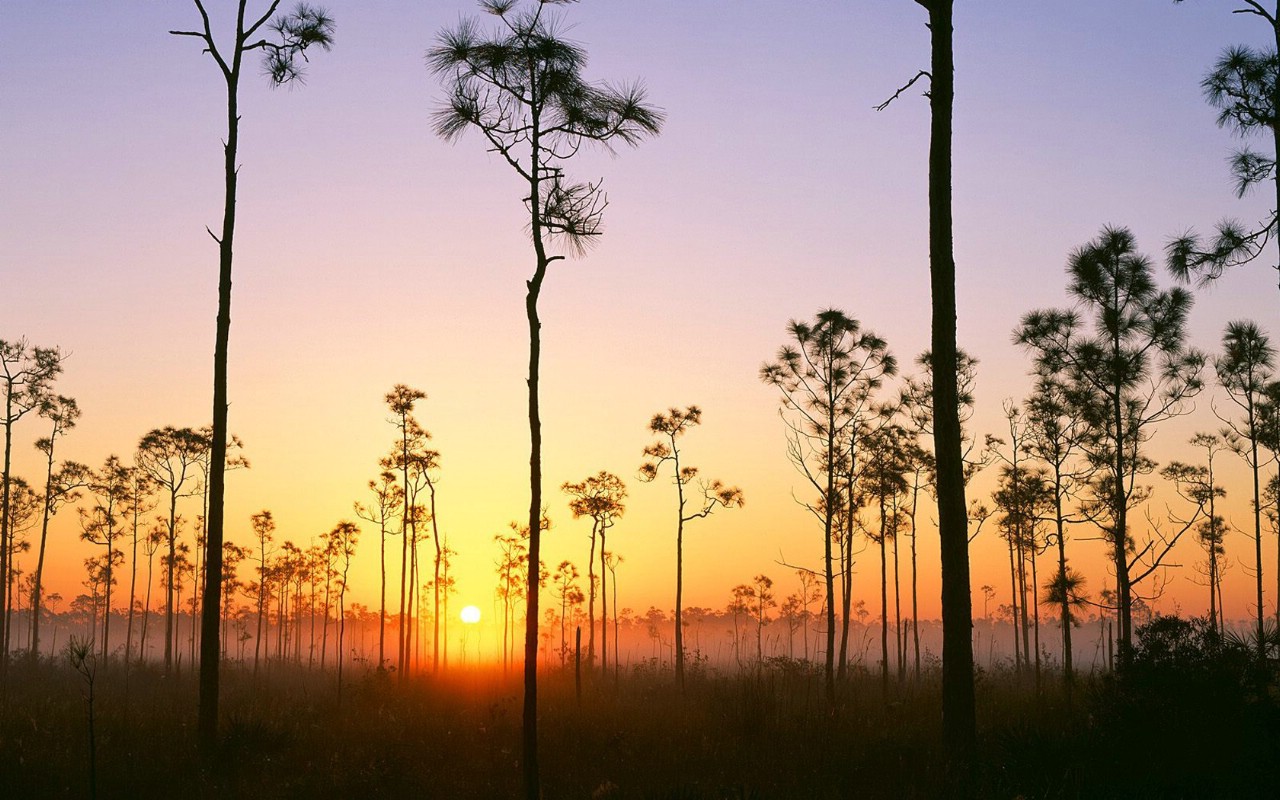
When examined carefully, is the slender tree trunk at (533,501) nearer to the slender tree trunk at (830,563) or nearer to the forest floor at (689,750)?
the forest floor at (689,750)

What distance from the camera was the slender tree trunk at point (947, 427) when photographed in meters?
10.4

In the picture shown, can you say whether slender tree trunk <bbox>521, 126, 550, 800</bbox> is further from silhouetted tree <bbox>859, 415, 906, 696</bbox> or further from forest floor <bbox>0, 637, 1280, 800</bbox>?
silhouetted tree <bbox>859, 415, 906, 696</bbox>

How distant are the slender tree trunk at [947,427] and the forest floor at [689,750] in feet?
2.38

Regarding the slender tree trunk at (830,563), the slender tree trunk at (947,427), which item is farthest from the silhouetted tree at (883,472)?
the slender tree trunk at (947,427)

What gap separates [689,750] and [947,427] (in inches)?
290

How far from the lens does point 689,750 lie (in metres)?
14.8

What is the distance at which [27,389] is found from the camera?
32.2m

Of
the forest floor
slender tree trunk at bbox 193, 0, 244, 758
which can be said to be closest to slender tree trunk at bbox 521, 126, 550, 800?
the forest floor

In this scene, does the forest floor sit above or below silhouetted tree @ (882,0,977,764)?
below

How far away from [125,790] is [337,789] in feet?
9.13

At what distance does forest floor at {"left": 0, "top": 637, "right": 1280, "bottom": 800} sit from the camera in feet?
34.9

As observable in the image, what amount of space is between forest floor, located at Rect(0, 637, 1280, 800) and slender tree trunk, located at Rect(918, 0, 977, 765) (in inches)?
28.6

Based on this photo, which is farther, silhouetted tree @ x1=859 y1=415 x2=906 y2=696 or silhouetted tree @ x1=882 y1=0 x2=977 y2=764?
silhouetted tree @ x1=859 y1=415 x2=906 y2=696

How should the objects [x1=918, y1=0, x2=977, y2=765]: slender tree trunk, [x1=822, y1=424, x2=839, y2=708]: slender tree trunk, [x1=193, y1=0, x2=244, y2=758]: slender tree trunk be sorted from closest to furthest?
[x1=918, y1=0, x2=977, y2=765]: slender tree trunk → [x1=193, y1=0, x2=244, y2=758]: slender tree trunk → [x1=822, y1=424, x2=839, y2=708]: slender tree trunk
